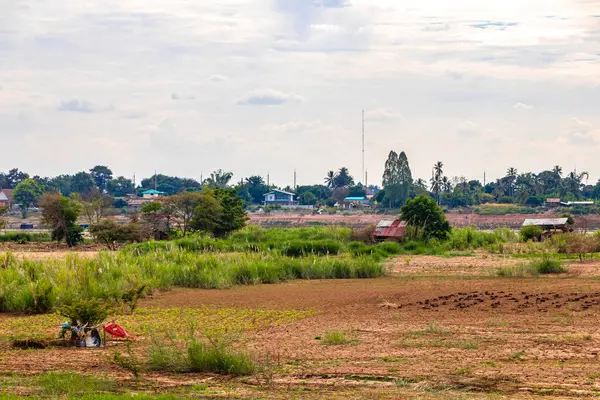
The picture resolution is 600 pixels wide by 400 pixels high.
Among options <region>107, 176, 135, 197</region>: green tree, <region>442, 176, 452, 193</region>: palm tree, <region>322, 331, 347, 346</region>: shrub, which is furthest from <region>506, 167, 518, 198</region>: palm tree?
<region>322, 331, 347, 346</region>: shrub

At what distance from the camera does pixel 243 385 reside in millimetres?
12906

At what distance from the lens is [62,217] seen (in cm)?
5581

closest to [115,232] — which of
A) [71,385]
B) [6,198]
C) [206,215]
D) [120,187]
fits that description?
[206,215]

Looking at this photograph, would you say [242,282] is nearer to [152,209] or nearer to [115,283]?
[115,283]

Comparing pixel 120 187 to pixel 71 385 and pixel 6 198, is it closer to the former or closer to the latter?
pixel 6 198

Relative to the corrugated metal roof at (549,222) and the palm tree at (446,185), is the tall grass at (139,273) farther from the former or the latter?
the palm tree at (446,185)

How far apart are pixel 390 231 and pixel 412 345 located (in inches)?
1269

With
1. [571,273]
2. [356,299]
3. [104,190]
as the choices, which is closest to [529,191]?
[104,190]

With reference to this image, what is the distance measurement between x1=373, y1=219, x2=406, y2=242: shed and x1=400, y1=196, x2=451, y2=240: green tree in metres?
0.49

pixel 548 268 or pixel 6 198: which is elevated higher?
pixel 6 198

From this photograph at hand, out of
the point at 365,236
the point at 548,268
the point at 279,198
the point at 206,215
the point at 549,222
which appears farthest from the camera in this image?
the point at 279,198

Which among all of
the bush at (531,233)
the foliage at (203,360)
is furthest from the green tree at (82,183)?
the foliage at (203,360)

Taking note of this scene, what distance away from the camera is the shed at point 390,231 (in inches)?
1857

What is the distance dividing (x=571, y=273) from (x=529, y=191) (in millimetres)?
91520
